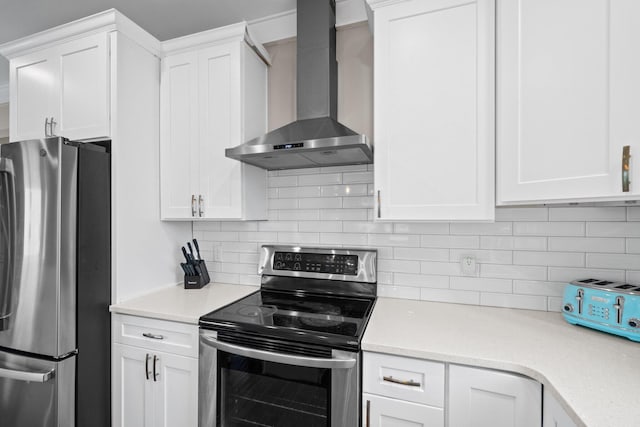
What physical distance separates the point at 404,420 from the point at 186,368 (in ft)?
3.42

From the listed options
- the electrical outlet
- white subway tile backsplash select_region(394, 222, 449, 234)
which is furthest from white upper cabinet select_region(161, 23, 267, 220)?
the electrical outlet

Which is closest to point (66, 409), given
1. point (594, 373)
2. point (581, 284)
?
point (594, 373)

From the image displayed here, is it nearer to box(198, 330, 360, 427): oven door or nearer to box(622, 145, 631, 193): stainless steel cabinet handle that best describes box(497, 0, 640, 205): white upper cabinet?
box(622, 145, 631, 193): stainless steel cabinet handle

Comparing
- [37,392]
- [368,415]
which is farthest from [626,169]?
[37,392]

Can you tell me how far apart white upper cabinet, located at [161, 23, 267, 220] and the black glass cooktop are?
555 mm

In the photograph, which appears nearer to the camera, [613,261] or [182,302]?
[613,261]

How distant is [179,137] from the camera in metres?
1.88

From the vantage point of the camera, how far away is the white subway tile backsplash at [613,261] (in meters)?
1.34

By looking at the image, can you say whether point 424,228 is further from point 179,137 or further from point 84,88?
point 84,88

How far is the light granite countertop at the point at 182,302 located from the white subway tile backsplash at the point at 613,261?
6.10ft

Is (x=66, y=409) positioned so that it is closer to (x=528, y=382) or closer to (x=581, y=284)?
(x=528, y=382)

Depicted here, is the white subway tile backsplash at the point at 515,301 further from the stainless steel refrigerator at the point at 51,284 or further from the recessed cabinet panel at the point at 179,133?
the stainless steel refrigerator at the point at 51,284

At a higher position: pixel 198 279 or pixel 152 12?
pixel 152 12

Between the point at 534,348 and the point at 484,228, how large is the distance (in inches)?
26.3
